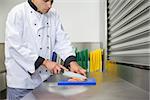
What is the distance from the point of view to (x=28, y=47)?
1.63 m

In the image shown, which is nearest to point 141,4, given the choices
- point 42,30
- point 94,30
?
point 42,30

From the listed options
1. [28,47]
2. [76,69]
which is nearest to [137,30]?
[76,69]

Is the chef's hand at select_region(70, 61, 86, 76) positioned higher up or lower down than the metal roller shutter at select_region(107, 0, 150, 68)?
lower down

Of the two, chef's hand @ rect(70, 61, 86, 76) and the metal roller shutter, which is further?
chef's hand @ rect(70, 61, 86, 76)

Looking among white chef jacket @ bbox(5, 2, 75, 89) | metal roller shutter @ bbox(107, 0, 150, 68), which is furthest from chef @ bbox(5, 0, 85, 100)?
metal roller shutter @ bbox(107, 0, 150, 68)

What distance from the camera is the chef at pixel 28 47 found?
1542 millimetres

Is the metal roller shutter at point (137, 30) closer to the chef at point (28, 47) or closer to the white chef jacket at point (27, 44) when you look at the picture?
the chef at point (28, 47)

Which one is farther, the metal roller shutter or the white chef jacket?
the white chef jacket

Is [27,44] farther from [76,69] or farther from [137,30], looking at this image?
[137,30]

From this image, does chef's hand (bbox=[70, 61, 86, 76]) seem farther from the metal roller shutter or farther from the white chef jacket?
the metal roller shutter

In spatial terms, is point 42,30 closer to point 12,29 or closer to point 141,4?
point 12,29

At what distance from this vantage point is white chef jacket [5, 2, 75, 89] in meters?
1.55

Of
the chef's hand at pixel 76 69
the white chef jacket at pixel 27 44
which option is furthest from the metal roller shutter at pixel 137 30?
the white chef jacket at pixel 27 44

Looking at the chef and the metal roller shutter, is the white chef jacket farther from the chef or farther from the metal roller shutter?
the metal roller shutter
